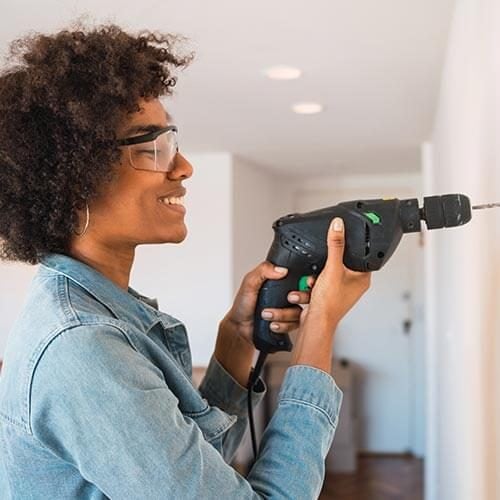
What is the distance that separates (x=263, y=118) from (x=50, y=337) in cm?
231

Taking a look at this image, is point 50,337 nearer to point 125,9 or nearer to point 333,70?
point 125,9

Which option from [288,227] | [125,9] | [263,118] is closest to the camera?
[288,227]

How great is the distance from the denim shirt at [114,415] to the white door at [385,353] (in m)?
4.03

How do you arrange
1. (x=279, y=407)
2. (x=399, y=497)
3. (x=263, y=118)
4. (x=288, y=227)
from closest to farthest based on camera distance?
(x=279, y=407) < (x=288, y=227) < (x=263, y=118) < (x=399, y=497)

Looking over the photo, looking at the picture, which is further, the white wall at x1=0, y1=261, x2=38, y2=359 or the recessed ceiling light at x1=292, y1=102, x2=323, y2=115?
the white wall at x1=0, y1=261, x2=38, y2=359

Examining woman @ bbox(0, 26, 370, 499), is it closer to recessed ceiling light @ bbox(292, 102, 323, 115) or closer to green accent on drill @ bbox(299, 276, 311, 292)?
green accent on drill @ bbox(299, 276, 311, 292)

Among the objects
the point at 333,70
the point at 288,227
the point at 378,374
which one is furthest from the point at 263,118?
the point at 378,374

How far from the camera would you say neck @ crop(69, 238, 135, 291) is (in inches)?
33.1

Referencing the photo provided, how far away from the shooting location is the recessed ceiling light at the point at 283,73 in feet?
7.19

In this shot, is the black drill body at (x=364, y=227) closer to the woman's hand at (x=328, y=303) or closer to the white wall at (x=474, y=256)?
the woman's hand at (x=328, y=303)

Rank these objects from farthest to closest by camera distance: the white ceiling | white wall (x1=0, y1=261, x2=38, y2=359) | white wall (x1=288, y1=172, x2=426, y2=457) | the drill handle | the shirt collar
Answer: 1. white wall (x1=288, y1=172, x2=426, y2=457)
2. white wall (x1=0, y1=261, x2=38, y2=359)
3. the white ceiling
4. the drill handle
5. the shirt collar

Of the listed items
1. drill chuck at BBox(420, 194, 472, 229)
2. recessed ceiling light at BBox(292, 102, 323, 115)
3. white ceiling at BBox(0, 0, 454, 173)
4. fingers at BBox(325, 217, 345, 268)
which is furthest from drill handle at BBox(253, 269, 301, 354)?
recessed ceiling light at BBox(292, 102, 323, 115)

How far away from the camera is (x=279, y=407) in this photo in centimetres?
79

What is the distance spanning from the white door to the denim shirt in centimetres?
403
